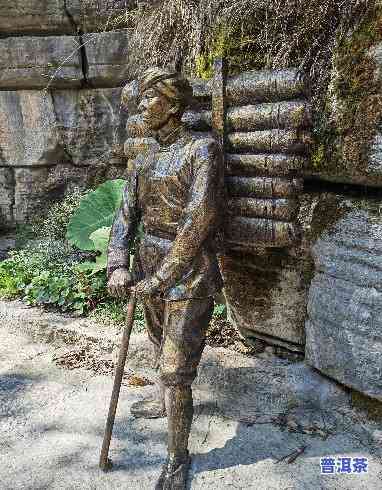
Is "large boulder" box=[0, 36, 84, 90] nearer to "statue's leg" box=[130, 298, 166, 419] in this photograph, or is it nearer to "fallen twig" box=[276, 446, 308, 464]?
"statue's leg" box=[130, 298, 166, 419]

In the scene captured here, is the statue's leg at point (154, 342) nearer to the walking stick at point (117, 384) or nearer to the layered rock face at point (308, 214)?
the walking stick at point (117, 384)

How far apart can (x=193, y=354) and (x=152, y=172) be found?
0.97m

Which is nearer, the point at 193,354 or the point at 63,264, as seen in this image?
the point at 193,354

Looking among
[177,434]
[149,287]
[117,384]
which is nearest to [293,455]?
[177,434]

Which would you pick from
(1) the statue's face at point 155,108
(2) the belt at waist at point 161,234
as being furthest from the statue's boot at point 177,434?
(1) the statue's face at point 155,108

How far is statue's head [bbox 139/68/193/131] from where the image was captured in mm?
2463

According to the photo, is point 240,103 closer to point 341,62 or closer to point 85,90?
point 341,62

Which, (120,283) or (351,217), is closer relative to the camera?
(120,283)

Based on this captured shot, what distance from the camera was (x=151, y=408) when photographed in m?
3.17

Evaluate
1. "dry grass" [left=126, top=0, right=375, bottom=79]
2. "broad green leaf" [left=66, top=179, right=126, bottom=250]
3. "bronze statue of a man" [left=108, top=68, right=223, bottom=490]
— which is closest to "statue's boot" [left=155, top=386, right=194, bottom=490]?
"bronze statue of a man" [left=108, top=68, right=223, bottom=490]

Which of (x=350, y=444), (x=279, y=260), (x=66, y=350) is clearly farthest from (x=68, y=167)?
(x=350, y=444)

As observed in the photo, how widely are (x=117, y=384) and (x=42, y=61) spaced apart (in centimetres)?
441

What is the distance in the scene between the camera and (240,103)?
2826mm

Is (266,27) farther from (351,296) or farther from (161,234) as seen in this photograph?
(351,296)
